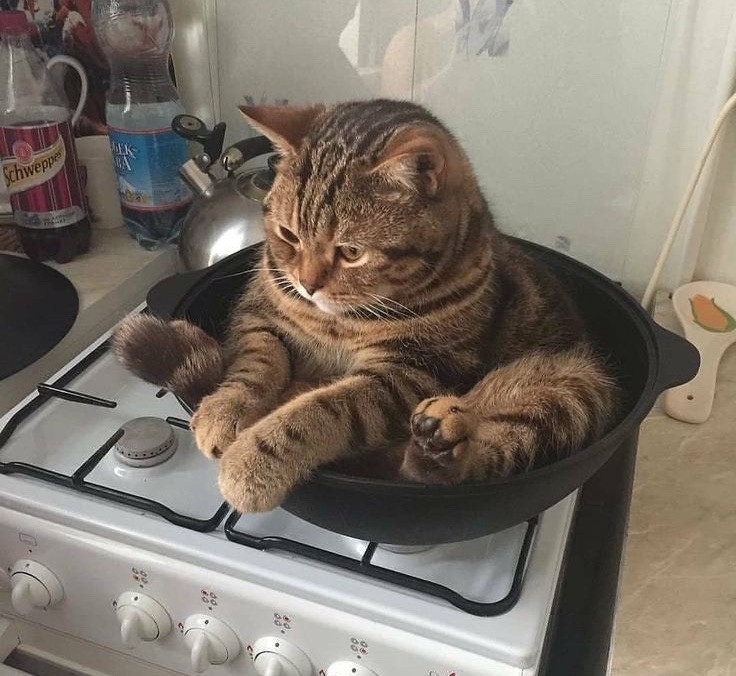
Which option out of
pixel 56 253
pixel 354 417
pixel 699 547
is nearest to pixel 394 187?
pixel 354 417

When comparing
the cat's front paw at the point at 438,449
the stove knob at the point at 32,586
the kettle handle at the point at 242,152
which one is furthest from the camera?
the kettle handle at the point at 242,152

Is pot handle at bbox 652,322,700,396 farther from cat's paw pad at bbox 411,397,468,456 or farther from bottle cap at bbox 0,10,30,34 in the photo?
bottle cap at bbox 0,10,30,34

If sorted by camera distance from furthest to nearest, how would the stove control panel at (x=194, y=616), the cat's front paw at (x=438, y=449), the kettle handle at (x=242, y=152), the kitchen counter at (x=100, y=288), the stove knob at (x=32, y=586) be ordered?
1. the kettle handle at (x=242, y=152)
2. the kitchen counter at (x=100, y=288)
3. the stove knob at (x=32, y=586)
4. the stove control panel at (x=194, y=616)
5. the cat's front paw at (x=438, y=449)

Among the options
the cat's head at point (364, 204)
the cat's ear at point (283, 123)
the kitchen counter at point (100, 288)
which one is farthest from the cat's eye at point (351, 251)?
the kitchen counter at point (100, 288)

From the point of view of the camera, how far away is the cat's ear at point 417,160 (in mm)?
650

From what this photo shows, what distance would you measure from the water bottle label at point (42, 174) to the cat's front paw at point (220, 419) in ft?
1.84

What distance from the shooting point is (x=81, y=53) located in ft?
4.06

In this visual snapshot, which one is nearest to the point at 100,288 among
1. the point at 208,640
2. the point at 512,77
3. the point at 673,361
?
the point at 208,640

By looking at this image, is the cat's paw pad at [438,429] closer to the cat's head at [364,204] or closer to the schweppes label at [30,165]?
the cat's head at [364,204]

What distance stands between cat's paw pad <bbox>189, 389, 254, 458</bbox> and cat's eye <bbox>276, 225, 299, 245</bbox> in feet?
0.56

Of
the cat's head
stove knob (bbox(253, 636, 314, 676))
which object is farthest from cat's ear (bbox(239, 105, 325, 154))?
stove knob (bbox(253, 636, 314, 676))

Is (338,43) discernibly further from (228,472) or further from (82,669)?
(82,669)

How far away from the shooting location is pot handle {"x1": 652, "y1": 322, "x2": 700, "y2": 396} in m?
0.71

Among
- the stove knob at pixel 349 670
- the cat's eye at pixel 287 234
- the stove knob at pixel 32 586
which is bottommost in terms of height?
the stove knob at pixel 32 586
